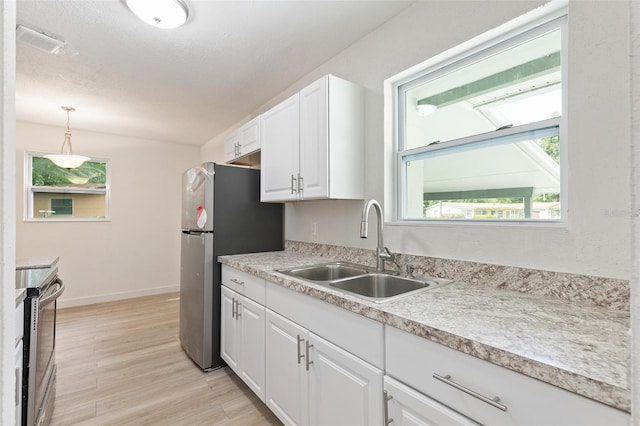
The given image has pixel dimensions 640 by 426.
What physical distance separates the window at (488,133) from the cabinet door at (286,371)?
1.01m

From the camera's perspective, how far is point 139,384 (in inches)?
84.9

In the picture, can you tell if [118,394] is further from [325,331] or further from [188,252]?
[325,331]

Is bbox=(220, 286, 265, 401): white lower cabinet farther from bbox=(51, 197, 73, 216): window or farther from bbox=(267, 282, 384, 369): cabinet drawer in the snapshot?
bbox=(51, 197, 73, 216): window

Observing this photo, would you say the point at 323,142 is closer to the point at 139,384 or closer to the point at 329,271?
the point at 329,271

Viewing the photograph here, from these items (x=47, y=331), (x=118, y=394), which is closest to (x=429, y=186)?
(x=47, y=331)

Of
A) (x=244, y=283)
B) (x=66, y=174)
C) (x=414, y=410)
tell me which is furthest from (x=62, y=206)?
(x=414, y=410)

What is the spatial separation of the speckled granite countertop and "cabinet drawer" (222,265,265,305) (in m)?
0.57

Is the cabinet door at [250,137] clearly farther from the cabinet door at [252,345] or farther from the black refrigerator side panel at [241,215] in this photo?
the cabinet door at [252,345]

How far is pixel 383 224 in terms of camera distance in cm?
185

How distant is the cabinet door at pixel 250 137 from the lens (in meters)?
2.71

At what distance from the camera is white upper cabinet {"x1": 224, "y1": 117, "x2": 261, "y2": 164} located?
108 inches

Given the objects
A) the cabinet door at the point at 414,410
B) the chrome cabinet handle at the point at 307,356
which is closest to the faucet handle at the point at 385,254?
the chrome cabinet handle at the point at 307,356

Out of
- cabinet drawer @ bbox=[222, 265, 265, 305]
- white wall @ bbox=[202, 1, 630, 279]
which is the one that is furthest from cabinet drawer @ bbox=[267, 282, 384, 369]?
white wall @ bbox=[202, 1, 630, 279]

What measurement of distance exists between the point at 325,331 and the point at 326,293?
19 cm
